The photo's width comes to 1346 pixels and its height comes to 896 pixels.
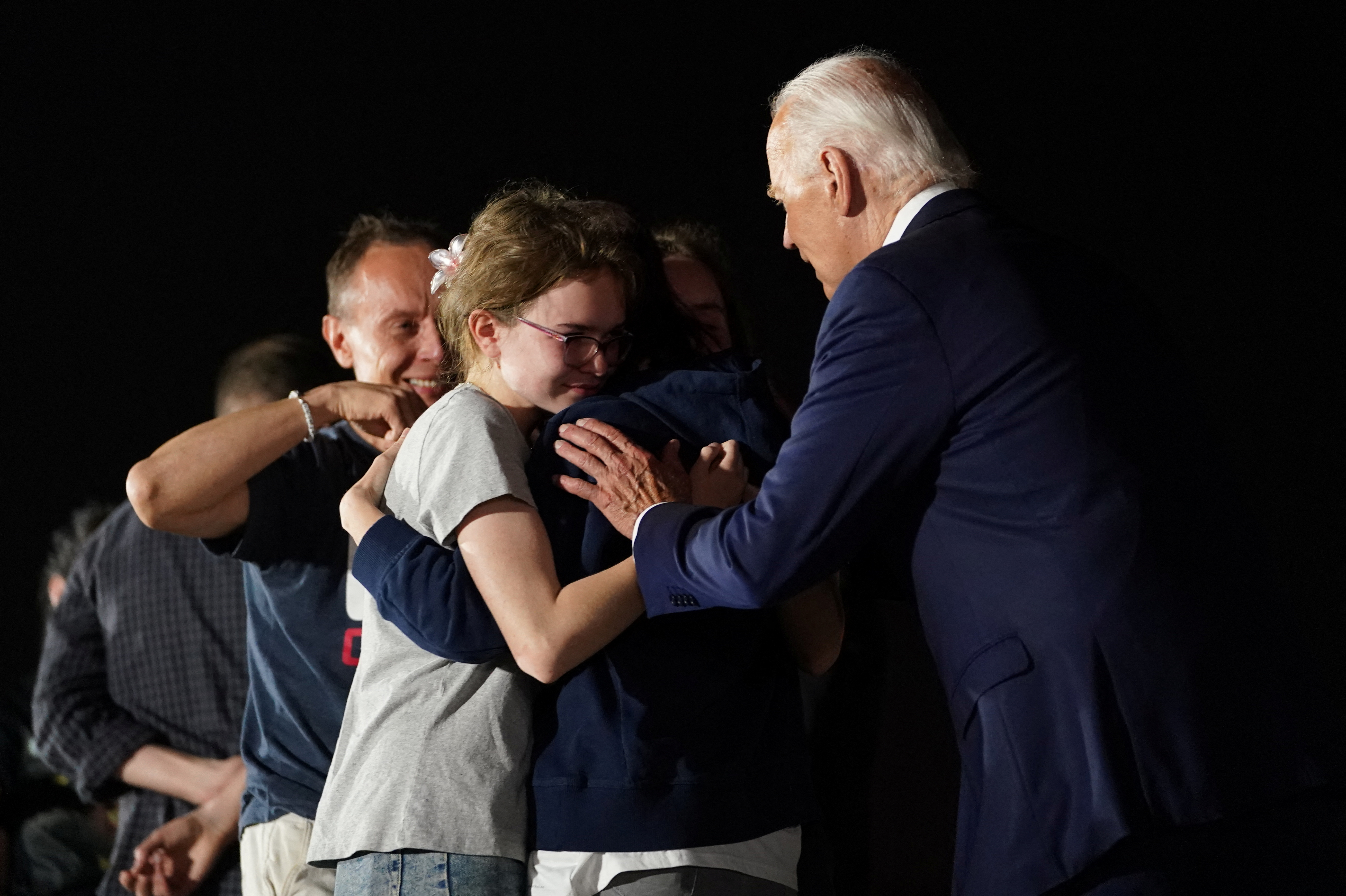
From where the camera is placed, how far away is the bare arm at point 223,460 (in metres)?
2.12

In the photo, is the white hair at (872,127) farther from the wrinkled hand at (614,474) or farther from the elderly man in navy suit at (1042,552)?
the wrinkled hand at (614,474)

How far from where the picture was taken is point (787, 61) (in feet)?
11.6

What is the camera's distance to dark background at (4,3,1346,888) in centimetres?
342

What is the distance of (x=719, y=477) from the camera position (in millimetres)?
1500

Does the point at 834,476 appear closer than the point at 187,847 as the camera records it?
Yes

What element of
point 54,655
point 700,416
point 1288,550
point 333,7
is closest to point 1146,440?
point 700,416

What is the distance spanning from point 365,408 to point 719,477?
0.96 metres

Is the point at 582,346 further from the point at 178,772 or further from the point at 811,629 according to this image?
the point at 178,772

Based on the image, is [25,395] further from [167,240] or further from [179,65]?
[179,65]

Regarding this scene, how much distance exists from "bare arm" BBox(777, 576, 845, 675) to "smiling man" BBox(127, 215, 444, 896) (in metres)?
0.82

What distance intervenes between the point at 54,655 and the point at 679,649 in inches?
83.9

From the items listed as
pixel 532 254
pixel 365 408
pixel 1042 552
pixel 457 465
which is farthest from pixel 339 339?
pixel 1042 552

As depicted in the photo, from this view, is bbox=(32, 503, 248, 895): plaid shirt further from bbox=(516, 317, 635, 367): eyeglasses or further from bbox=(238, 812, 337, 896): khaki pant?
bbox=(516, 317, 635, 367): eyeglasses

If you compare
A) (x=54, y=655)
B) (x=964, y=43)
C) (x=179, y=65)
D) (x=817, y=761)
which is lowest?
(x=817, y=761)
